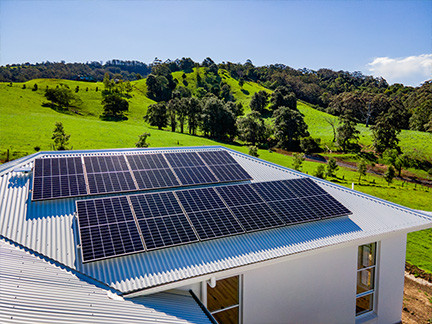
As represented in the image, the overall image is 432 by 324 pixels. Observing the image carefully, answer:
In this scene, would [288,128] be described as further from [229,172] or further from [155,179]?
[155,179]

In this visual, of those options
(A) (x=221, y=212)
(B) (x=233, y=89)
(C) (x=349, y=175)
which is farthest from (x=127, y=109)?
(A) (x=221, y=212)

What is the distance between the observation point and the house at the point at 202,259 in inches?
297

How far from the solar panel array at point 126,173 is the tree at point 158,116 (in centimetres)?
5906

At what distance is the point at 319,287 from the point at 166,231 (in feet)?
23.7

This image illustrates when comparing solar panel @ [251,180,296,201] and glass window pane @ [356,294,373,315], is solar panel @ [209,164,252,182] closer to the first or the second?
solar panel @ [251,180,296,201]

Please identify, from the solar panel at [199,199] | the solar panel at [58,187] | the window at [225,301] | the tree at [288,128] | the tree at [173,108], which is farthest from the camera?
the tree at [173,108]

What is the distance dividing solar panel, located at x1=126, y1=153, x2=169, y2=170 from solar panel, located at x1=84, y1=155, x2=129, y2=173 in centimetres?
43

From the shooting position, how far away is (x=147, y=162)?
52.0 feet

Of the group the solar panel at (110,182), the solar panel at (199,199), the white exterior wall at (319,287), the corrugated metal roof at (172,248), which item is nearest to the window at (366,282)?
the white exterior wall at (319,287)

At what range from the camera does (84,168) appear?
14.3 meters

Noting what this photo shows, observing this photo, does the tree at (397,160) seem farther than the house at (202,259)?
Yes

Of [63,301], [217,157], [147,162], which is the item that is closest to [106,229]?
[63,301]

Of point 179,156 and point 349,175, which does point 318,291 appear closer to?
point 179,156

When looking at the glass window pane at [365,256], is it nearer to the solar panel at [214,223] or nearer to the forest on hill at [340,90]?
the solar panel at [214,223]
